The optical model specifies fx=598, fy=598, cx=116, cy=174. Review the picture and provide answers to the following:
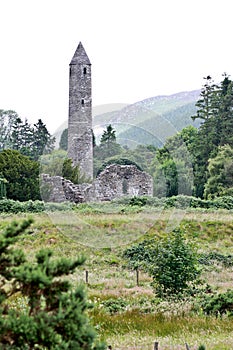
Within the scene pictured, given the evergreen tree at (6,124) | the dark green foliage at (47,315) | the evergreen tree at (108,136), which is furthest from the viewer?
the evergreen tree at (6,124)

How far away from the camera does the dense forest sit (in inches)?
835

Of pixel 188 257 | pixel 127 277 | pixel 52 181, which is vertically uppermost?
pixel 52 181

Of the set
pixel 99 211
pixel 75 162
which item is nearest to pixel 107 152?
pixel 99 211

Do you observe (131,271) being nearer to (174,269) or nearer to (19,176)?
(174,269)

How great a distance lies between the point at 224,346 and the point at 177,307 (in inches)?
135

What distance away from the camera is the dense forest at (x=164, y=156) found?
21203mm

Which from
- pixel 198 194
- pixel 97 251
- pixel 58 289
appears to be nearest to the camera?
pixel 58 289

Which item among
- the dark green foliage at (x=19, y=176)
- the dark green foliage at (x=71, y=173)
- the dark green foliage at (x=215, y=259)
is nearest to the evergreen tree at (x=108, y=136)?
the dark green foliage at (x=215, y=259)

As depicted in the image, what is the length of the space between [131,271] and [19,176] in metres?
25.4

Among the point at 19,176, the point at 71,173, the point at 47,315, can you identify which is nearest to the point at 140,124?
the point at 71,173

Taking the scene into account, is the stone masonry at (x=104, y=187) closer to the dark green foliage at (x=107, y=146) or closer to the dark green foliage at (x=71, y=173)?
the dark green foliage at (x=71, y=173)

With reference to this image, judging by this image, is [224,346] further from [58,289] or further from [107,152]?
[107,152]

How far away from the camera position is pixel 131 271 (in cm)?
1822

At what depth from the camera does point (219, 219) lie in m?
25.2
